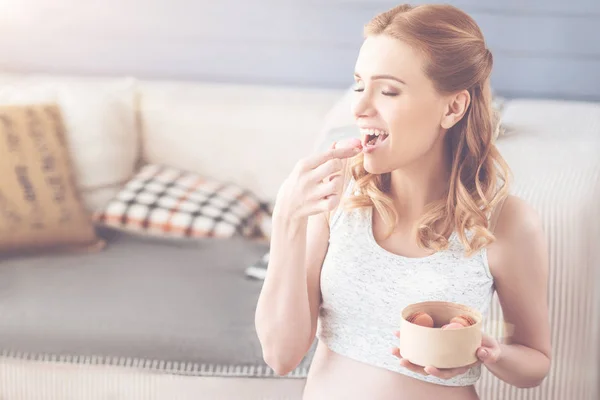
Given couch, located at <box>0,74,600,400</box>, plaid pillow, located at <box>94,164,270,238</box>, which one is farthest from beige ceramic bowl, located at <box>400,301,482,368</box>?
plaid pillow, located at <box>94,164,270,238</box>

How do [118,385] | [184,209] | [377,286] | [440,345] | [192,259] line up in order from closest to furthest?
[440,345]
[377,286]
[118,385]
[192,259]
[184,209]

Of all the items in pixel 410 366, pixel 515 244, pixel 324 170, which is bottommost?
pixel 410 366

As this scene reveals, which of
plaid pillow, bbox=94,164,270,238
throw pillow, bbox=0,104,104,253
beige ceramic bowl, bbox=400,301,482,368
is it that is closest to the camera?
beige ceramic bowl, bbox=400,301,482,368

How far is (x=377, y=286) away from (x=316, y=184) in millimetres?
206

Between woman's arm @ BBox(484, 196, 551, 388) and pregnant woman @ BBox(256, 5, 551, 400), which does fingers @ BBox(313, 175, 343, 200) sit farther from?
woman's arm @ BBox(484, 196, 551, 388)

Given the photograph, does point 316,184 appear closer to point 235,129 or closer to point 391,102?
point 391,102

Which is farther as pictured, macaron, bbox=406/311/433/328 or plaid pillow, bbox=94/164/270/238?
plaid pillow, bbox=94/164/270/238

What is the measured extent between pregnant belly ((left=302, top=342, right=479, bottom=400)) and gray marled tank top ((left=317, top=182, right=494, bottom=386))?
0.5 inches

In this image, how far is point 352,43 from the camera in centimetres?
259

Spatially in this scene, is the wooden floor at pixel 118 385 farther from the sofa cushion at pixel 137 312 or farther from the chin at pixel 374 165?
the chin at pixel 374 165

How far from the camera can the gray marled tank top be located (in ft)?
3.98

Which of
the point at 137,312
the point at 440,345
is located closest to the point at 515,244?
the point at 440,345

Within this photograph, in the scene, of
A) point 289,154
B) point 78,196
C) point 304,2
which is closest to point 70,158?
point 78,196

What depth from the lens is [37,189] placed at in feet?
7.35
